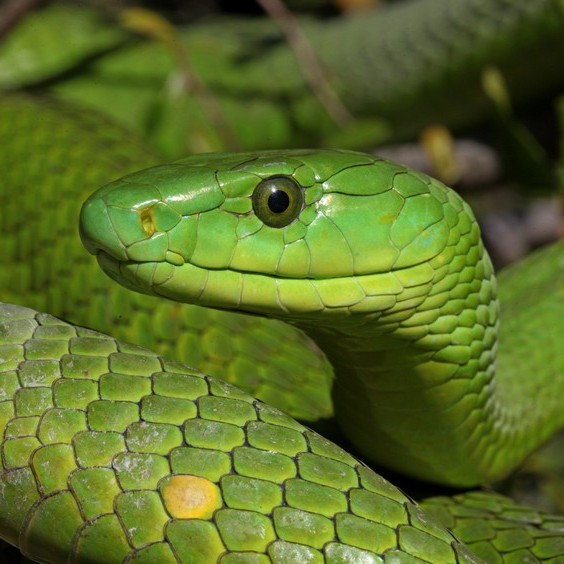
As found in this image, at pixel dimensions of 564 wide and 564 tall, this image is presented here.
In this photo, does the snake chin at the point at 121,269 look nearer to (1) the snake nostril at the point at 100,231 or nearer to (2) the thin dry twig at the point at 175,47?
(1) the snake nostril at the point at 100,231

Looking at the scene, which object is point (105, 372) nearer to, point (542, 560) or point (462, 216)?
point (462, 216)

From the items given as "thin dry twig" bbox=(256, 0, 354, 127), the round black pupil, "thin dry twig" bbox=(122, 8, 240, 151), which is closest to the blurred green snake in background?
the round black pupil

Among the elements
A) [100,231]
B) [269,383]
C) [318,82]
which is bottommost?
[269,383]

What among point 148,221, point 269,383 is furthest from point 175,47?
point 148,221

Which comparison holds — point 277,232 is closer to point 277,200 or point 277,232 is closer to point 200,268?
point 277,200

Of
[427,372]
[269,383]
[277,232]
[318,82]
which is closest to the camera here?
[277,232]

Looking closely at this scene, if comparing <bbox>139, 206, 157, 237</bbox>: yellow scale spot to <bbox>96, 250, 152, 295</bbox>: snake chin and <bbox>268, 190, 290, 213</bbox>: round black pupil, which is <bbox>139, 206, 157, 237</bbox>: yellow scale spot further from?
<bbox>268, 190, 290, 213</bbox>: round black pupil

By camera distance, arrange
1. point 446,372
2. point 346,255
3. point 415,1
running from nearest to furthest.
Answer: point 346,255 → point 446,372 → point 415,1

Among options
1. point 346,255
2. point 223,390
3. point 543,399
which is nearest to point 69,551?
point 223,390

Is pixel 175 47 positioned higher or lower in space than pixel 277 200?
lower

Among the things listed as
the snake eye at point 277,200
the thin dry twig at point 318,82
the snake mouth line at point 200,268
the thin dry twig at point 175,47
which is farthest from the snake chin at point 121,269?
the thin dry twig at point 318,82
